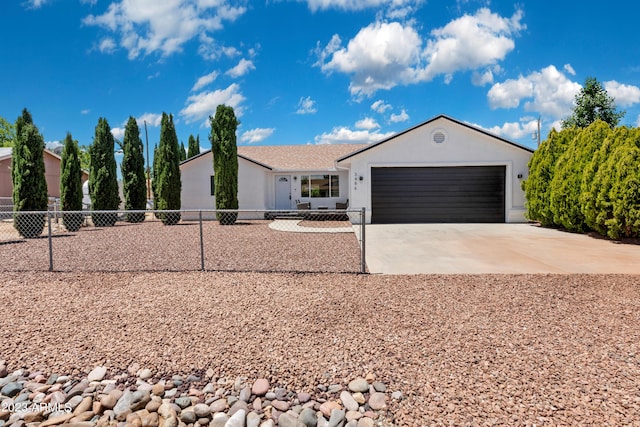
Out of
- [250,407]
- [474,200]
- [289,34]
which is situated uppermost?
[289,34]

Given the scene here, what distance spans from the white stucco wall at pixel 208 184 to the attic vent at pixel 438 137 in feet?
28.0

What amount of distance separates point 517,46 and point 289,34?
843 cm

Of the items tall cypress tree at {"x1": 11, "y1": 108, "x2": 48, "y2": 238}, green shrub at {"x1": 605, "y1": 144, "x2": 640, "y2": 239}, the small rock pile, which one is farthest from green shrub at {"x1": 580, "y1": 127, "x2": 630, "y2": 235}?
tall cypress tree at {"x1": 11, "y1": 108, "x2": 48, "y2": 238}

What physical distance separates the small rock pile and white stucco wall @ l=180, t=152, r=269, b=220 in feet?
50.4

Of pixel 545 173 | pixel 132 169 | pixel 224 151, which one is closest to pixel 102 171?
pixel 132 169

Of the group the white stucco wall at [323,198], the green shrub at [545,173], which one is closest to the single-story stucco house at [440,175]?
the green shrub at [545,173]

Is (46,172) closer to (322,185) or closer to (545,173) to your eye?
(322,185)

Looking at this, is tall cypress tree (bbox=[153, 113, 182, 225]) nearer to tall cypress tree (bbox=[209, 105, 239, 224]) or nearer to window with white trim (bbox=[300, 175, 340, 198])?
tall cypress tree (bbox=[209, 105, 239, 224])

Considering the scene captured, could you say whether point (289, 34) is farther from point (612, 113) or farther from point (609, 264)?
point (612, 113)

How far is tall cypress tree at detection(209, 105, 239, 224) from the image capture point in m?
16.3

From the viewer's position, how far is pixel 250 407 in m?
2.66

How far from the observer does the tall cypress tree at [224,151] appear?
16.3 metres

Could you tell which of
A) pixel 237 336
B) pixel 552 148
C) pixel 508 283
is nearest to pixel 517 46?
pixel 552 148

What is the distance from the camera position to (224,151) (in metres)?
16.2
